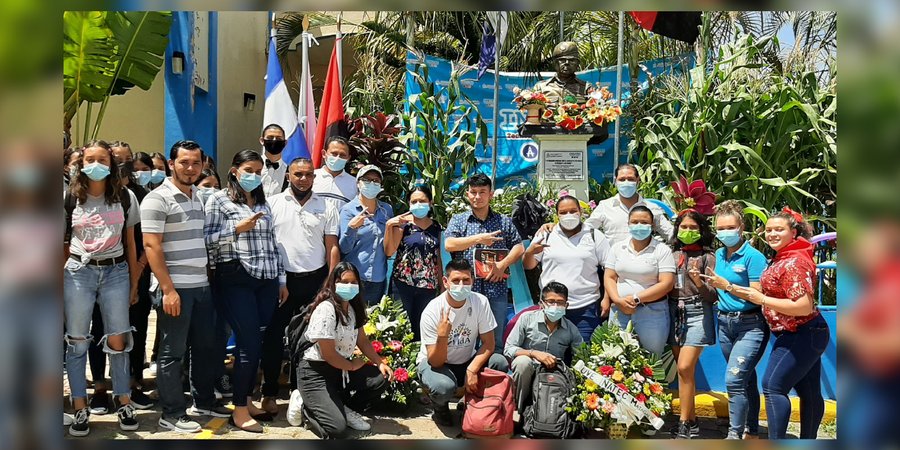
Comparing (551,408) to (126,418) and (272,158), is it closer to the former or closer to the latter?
(126,418)

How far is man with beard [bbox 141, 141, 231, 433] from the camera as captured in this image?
444 cm

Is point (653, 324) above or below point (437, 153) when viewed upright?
below

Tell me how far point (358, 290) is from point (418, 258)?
2.27ft

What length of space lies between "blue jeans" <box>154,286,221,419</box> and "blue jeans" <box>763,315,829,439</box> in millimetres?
3467

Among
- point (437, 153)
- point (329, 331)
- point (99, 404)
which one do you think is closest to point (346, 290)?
point (329, 331)

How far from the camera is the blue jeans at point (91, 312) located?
14.2 ft

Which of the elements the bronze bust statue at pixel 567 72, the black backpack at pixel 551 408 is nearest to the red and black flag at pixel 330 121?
the bronze bust statue at pixel 567 72

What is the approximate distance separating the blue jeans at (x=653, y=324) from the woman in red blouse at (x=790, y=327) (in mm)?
732

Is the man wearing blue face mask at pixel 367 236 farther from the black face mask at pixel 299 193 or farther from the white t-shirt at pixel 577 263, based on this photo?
the white t-shirt at pixel 577 263

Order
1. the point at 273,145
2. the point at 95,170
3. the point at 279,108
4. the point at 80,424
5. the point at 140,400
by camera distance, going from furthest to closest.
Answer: the point at 279,108
the point at 273,145
the point at 140,400
the point at 80,424
the point at 95,170

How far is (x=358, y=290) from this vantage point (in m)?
4.73

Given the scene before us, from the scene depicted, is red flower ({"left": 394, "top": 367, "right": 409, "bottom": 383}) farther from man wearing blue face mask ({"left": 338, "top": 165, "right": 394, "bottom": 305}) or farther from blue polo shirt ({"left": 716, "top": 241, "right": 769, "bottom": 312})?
blue polo shirt ({"left": 716, "top": 241, "right": 769, "bottom": 312})
